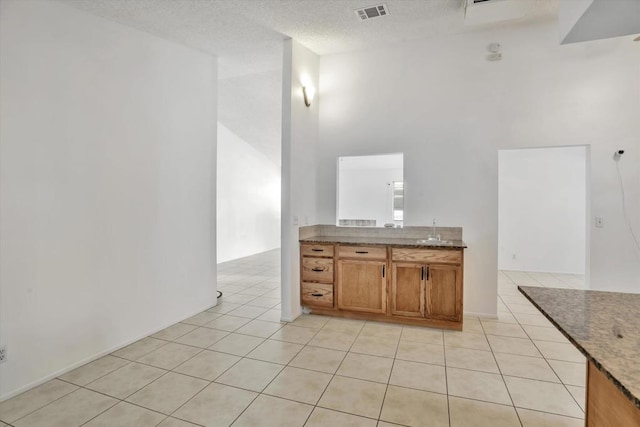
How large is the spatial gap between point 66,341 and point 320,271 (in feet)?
7.77

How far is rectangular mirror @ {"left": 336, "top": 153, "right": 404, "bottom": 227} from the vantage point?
4.14 meters

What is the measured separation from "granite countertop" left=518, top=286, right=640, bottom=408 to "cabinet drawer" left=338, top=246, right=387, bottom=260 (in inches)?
73.5

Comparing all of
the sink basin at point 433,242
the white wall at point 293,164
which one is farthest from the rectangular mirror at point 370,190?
the white wall at point 293,164

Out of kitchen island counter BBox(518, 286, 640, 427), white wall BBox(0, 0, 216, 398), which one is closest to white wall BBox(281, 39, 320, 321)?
white wall BBox(0, 0, 216, 398)

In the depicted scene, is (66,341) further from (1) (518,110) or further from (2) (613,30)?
(1) (518,110)

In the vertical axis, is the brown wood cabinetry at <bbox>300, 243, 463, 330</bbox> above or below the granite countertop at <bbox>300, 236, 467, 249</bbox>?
below

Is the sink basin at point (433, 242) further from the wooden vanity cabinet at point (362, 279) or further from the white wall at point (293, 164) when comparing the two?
the white wall at point (293, 164)

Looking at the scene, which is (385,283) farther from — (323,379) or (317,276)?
(323,379)

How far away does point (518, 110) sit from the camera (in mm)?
3469

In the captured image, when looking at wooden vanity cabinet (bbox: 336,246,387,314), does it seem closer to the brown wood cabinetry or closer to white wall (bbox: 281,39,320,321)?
the brown wood cabinetry

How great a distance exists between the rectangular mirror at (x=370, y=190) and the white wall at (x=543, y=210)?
2.25 m

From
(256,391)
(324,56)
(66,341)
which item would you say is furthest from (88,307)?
(324,56)

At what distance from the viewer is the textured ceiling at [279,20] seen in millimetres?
2881

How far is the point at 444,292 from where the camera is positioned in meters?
3.24
